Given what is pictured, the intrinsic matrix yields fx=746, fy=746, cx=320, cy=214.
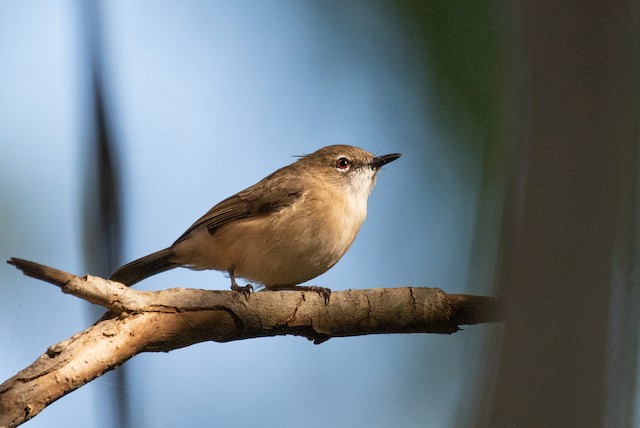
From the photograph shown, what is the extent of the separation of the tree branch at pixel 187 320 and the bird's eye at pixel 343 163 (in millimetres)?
2696

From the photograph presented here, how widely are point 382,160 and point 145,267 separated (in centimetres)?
245

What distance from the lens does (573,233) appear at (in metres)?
1.41

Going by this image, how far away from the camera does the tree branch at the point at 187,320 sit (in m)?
3.46

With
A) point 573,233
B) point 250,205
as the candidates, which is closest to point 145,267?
point 250,205

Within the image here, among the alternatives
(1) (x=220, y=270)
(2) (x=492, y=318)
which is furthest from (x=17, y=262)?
(1) (x=220, y=270)

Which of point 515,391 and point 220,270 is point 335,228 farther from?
point 515,391

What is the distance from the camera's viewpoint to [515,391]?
4.54ft

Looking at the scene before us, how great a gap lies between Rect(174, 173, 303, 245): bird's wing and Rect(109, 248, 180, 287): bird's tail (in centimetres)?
17

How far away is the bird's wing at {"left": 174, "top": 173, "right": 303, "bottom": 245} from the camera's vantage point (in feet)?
20.4

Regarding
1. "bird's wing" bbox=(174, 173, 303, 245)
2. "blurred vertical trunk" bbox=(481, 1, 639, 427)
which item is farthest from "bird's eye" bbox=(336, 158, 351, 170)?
"blurred vertical trunk" bbox=(481, 1, 639, 427)

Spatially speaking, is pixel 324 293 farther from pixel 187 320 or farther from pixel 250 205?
pixel 250 205

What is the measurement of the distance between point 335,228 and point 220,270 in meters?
1.03

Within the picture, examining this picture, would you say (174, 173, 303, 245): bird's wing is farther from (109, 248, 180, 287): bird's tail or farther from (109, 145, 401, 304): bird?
(109, 248, 180, 287): bird's tail

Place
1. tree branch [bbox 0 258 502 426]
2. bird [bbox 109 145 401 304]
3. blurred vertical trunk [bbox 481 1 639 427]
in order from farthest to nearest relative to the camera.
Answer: bird [bbox 109 145 401 304]
tree branch [bbox 0 258 502 426]
blurred vertical trunk [bbox 481 1 639 427]
